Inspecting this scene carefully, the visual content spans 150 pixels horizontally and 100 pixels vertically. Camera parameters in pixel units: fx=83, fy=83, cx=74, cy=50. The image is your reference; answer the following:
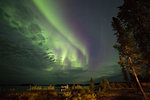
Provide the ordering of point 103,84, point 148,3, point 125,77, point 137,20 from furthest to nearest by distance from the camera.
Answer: point 125,77 → point 103,84 → point 137,20 → point 148,3

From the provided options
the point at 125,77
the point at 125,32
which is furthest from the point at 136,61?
the point at 125,77

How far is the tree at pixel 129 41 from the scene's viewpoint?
12.5m

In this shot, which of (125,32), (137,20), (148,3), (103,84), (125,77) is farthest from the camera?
(125,77)

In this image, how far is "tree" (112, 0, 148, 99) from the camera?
494 inches

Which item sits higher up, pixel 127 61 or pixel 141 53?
pixel 141 53

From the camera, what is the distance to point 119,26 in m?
14.8

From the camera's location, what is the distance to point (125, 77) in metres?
25.4

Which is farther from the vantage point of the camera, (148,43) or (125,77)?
(125,77)

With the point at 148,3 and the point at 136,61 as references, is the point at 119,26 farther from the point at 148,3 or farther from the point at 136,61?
the point at 136,61

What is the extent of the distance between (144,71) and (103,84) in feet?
31.2

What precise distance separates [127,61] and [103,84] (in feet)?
29.6

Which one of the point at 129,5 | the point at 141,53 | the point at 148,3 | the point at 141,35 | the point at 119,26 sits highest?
the point at 129,5

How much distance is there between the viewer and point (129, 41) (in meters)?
13.6

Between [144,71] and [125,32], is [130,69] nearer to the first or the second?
[144,71]
